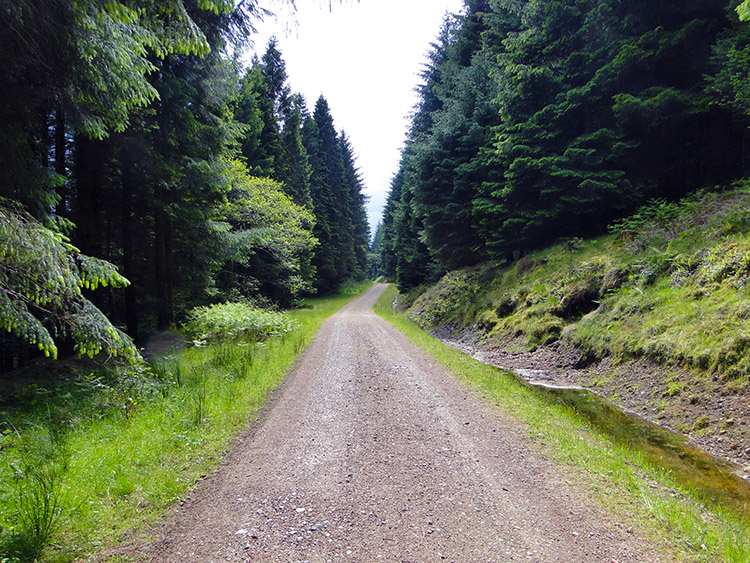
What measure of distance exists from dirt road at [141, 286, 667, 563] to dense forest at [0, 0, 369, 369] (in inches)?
91.7

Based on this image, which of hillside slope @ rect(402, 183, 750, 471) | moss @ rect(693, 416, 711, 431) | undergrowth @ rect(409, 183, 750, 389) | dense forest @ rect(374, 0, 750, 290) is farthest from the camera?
dense forest @ rect(374, 0, 750, 290)

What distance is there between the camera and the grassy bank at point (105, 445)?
296 cm

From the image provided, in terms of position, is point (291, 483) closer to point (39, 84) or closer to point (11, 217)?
point (11, 217)

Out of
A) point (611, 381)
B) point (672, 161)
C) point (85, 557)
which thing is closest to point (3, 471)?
point (85, 557)

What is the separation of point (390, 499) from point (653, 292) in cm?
783

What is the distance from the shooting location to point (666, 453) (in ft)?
16.4

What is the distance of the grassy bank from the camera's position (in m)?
2.96

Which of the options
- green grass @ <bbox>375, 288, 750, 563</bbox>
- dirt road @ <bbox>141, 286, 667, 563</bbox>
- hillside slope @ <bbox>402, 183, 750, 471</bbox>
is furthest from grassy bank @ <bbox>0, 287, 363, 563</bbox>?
hillside slope @ <bbox>402, 183, 750, 471</bbox>

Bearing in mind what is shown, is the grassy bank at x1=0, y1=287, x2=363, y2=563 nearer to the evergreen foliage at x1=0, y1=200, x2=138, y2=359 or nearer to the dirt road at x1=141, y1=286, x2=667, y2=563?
the dirt road at x1=141, y1=286, x2=667, y2=563

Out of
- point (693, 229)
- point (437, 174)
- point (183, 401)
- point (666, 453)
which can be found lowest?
point (666, 453)

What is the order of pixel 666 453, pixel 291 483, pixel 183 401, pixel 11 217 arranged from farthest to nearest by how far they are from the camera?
pixel 183 401
pixel 666 453
pixel 291 483
pixel 11 217

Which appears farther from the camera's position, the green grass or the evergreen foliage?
the evergreen foliage

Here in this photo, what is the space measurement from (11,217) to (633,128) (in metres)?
15.1

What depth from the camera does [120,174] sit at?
975 centimetres
